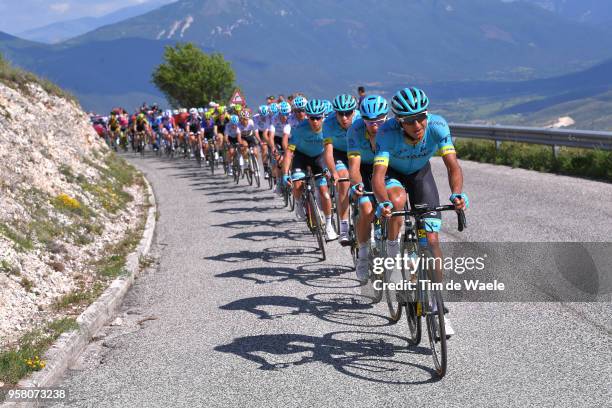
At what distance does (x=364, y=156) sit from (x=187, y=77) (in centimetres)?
11142

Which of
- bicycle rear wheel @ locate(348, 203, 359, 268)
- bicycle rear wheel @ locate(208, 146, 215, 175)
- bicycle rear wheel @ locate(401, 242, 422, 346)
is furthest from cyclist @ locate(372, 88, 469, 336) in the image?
bicycle rear wheel @ locate(208, 146, 215, 175)

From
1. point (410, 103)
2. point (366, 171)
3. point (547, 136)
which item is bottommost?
point (547, 136)

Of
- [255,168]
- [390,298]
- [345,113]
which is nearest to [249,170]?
[255,168]

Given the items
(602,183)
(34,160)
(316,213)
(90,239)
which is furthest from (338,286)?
(602,183)

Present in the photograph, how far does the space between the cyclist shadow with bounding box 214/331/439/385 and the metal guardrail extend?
12.6 meters

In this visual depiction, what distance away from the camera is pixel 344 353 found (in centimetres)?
683

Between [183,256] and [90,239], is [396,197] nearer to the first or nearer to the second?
[183,256]

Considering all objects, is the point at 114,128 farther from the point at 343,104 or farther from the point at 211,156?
the point at 343,104

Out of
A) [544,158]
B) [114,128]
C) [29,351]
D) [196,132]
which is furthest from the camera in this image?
[114,128]

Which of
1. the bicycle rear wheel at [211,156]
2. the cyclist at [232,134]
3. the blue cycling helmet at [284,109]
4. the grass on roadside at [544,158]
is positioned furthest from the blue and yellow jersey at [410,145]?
the bicycle rear wheel at [211,156]

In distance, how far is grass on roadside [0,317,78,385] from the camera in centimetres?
659

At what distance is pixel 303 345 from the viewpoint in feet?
23.5

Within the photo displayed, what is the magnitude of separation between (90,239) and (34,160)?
317cm

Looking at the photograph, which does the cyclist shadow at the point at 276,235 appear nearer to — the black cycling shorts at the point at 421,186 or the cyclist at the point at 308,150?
the cyclist at the point at 308,150
